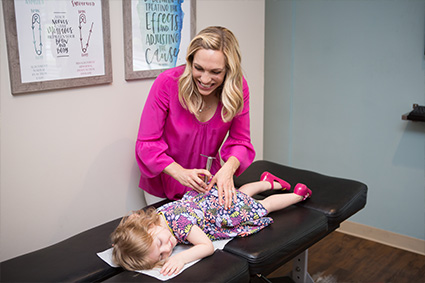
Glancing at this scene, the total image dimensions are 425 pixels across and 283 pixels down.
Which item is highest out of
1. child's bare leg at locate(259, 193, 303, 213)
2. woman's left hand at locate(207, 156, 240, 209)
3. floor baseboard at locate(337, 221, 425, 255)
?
woman's left hand at locate(207, 156, 240, 209)

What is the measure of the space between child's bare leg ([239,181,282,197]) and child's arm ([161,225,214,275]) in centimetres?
58

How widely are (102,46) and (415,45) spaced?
7.10 ft

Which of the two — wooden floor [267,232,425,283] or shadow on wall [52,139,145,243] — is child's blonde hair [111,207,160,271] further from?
wooden floor [267,232,425,283]

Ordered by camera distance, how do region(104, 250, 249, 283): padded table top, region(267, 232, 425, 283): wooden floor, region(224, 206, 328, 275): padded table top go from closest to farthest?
region(104, 250, 249, 283): padded table top, region(224, 206, 328, 275): padded table top, region(267, 232, 425, 283): wooden floor

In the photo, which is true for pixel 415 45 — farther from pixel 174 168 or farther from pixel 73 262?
pixel 73 262

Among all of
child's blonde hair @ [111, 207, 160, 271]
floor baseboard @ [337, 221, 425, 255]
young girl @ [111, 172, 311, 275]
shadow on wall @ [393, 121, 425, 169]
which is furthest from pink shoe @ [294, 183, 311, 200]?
floor baseboard @ [337, 221, 425, 255]

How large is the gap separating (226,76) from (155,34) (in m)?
0.63

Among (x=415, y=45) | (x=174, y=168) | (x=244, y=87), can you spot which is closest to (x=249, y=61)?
(x=244, y=87)

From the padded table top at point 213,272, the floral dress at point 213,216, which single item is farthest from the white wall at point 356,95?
the padded table top at point 213,272

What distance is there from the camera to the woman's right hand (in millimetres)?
2213

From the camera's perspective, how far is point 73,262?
184 centimetres

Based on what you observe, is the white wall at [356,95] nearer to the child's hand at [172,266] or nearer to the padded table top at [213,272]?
the padded table top at [213,272]

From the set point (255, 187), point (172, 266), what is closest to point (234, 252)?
point (172, 266)

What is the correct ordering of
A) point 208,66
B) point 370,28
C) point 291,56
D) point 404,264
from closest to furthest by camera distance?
point 208,66, point 404,264, point 370,28, point 291,56
